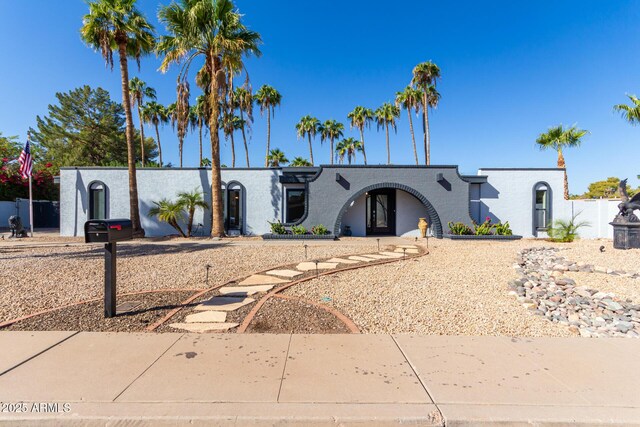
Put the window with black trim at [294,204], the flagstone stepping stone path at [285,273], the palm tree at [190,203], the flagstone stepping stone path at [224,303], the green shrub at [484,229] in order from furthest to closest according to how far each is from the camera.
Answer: the window with black trim at [294,204]
the palm tree at [190,203]
the green shrub at [484,229]
the flagstone stepping stone path at [285,273]
the flagstone stepping stone path at [224,303]

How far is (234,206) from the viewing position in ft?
51.0

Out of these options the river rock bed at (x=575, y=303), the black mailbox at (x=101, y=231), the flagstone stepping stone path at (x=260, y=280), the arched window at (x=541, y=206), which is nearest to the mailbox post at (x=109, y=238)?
the black mailbox at (x=101, y=231)

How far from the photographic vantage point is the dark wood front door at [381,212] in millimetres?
15891

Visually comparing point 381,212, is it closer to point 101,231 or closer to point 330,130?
point 101,231

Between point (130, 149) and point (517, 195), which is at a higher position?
point (130, 149)

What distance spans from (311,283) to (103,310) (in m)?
3.57

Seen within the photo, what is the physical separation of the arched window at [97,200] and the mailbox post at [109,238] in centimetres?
1394

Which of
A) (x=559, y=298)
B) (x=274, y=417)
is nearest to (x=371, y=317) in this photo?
(x=274, y=417)

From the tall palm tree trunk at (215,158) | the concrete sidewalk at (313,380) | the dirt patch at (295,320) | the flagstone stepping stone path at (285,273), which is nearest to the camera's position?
the concrete sidewalk at (313,380)

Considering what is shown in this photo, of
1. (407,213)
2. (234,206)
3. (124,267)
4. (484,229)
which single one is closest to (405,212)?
(407,213)

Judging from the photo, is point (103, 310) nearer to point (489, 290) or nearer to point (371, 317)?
point (371, 317)

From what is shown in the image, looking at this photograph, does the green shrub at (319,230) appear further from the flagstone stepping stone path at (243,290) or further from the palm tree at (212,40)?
the flagstone stepping stone path at (243,290)

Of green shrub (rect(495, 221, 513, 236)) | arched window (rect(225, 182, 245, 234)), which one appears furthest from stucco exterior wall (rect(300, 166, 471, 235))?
arched window (rect(225, 182, 245, 234))

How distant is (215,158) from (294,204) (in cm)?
463
